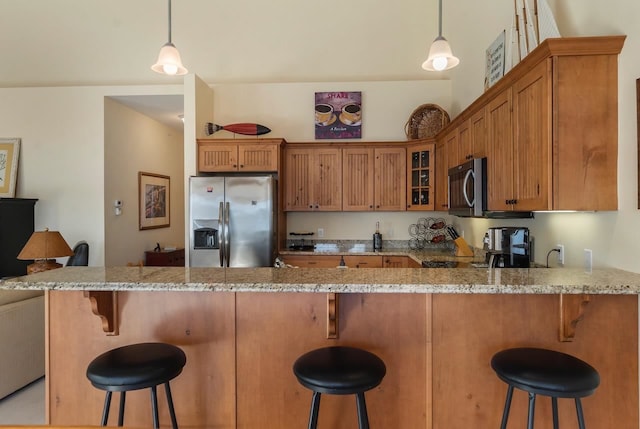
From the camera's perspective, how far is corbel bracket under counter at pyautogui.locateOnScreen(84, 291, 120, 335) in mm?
1683

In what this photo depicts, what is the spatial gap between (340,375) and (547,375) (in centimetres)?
79

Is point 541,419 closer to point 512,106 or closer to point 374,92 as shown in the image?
point 512,106

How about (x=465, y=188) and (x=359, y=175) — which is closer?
(x=465, y=188)

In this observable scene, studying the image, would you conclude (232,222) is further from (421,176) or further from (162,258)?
(421,176)

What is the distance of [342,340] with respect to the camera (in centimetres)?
176

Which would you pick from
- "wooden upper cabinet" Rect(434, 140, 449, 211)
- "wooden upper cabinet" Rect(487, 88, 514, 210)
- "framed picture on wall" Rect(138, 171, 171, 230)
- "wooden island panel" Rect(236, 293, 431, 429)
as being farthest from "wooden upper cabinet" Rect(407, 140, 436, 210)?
"framed picture on wall" Rect(138, 171, 171, 230)

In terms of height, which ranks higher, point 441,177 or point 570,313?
point 441,177

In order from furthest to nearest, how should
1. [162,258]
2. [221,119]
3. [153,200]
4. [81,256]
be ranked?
[153,200], [162,258], [221,119], [81,256]

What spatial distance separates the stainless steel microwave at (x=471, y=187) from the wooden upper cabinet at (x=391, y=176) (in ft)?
3.91

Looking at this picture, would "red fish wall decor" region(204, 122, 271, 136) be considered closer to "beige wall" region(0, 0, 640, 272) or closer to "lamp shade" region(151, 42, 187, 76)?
"beige wall" region(0, 0, 640, 272)

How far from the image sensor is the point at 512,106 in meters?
2.30

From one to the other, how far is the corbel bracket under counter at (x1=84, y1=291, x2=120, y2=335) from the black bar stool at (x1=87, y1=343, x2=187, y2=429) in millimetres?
244

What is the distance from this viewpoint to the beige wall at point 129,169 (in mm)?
4535

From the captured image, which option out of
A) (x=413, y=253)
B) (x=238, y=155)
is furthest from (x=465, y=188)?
(x=238, y=155)
